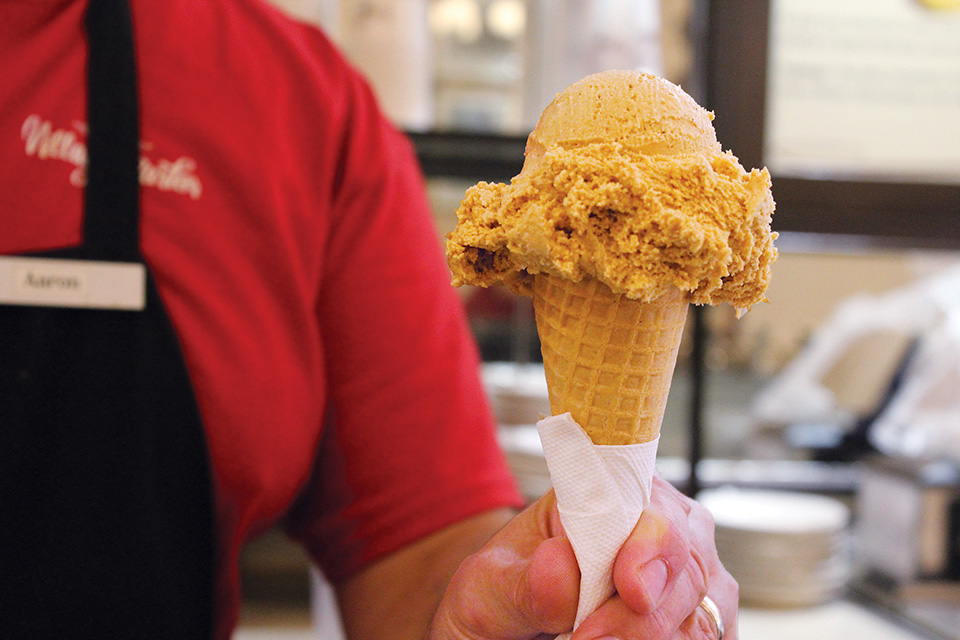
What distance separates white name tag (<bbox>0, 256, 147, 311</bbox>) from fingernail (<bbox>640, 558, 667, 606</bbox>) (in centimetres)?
63

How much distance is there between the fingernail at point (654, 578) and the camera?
43 cm

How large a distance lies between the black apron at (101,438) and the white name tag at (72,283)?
0.4 inches

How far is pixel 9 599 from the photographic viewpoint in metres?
0.77

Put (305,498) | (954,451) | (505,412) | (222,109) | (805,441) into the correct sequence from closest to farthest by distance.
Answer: (222,109), (305,498), (505,412), (954,451), (805,441)

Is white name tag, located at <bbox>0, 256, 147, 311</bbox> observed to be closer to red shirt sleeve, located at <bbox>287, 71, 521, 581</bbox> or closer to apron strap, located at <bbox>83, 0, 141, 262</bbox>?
apron strap, located at <bbox>83, 0, 141, 262</bbox>

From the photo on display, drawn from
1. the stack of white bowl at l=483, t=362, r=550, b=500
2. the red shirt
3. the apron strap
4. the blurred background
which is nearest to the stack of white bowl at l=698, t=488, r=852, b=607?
the blurred background

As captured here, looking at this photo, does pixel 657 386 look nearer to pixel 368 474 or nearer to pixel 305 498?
pixel 368 474

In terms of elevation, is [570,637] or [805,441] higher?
[570,637]

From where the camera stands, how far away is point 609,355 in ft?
1.63

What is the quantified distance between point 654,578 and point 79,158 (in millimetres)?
745

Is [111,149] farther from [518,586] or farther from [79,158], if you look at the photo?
[518,586]

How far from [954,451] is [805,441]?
0.34 m

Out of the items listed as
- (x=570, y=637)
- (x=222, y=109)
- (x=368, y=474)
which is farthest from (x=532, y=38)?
(x=570, y=637)

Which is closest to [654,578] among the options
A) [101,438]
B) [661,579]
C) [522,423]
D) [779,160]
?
[661,579]
